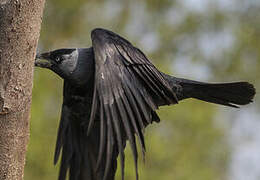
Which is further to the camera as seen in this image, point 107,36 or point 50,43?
point 50,43

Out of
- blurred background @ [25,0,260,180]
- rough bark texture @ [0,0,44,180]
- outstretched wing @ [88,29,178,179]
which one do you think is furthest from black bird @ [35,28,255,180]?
blurred background @ [25,0,260,180]

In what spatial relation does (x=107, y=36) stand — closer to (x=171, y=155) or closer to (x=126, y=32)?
(x=171, y=155)

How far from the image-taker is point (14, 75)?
3.54 metres

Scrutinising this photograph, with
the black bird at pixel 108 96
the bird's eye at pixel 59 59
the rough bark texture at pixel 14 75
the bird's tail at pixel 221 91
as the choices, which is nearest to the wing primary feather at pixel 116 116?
the black bird at pixel 108 96

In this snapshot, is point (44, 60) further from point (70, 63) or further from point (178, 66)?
point (178, 66)

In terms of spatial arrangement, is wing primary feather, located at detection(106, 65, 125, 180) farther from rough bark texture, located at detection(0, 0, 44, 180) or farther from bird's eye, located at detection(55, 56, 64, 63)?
bird's eye, located at detection(55, 56, 64, 63)

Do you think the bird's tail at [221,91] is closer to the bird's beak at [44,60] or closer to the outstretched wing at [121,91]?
the outstretched wing at [121,91]

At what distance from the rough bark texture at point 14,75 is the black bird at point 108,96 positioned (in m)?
0.47

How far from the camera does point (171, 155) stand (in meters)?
14.2

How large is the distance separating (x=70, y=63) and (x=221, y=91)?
52.4 inches

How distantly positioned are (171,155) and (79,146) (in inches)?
368

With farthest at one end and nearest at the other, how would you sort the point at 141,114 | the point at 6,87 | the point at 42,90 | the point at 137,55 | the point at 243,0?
the point at 243,0 < the point at 42,90 < the point at 137,55 < the point at 141,114 < the point at 6,87

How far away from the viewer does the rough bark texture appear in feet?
11.6

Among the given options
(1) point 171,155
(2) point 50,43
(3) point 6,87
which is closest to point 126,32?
(2) point 50,43
